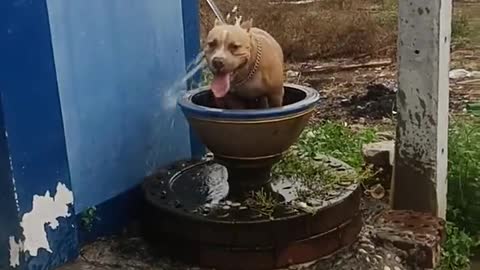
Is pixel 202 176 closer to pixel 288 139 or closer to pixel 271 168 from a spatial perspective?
pixel 271 168

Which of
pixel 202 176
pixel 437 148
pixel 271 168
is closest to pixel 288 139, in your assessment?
pixel 271 168

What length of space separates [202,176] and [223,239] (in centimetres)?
42

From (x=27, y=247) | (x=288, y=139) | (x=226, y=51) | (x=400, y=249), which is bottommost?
(x=400, y=249)

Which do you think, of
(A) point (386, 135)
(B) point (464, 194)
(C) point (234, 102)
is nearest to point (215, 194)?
(C) point (234, 102)

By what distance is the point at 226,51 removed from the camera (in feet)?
7.76

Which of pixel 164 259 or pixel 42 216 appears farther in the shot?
pixel 164 259

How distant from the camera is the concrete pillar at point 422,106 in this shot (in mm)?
2660

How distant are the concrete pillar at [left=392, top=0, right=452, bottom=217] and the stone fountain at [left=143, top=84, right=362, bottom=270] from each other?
0.29 m

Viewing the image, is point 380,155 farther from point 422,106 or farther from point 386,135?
point 386,135

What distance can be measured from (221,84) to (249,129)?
16 cm

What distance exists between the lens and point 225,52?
93.0 inches

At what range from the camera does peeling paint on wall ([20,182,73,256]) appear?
7.76 ft

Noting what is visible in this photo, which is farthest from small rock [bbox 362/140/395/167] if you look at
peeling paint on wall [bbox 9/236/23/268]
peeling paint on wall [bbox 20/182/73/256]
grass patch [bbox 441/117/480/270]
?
peeling paint on wall [bbox 9/236/23/268]

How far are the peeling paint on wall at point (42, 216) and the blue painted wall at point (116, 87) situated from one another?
0.10 meters
